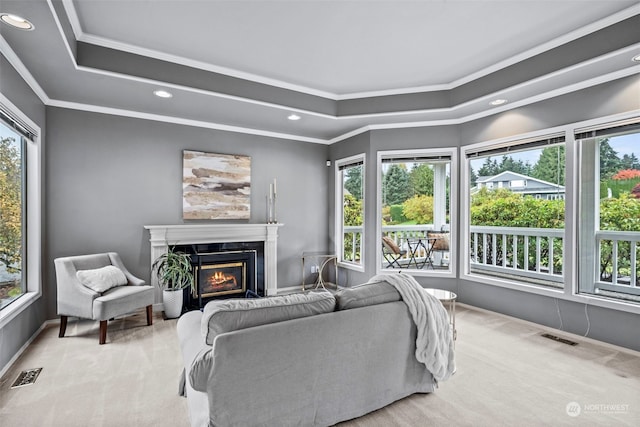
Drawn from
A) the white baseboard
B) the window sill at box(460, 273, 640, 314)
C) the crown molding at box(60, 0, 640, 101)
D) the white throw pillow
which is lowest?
the white baseboard

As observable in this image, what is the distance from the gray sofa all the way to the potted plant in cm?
198

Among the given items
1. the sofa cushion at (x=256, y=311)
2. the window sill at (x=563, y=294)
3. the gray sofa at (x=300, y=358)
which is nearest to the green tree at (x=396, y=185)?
the window sill at (x=563, y=294)

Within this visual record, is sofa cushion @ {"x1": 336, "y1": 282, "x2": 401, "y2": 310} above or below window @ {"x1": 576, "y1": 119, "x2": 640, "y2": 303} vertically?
below

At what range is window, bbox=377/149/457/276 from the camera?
4738mm

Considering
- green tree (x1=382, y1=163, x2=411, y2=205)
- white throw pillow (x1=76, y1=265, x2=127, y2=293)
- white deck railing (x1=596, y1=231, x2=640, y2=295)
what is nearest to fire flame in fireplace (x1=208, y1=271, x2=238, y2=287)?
white throw pillow (x1=76, y1=265, x2=127, y2=293)

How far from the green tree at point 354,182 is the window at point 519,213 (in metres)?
1.59

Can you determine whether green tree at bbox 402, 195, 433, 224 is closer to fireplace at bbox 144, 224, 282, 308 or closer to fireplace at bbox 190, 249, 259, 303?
fireplace at bbox 144, 224, 282, 308

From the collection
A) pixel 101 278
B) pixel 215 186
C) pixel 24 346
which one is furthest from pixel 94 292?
pixel 215 186

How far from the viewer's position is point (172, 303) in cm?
407

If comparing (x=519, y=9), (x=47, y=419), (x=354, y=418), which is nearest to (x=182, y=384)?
(x=47, y=419)

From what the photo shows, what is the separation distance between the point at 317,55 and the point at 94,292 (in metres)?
3.26

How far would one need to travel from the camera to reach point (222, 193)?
483 centimetres

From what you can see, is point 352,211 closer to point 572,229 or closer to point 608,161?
point 572,229

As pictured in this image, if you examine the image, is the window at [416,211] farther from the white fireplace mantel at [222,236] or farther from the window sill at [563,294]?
the white fireplace mantel at [222,236]
